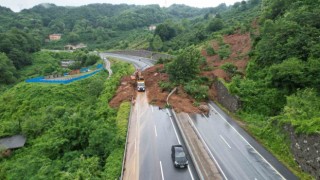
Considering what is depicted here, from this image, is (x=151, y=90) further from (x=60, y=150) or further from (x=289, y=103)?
(x=289, y=103)

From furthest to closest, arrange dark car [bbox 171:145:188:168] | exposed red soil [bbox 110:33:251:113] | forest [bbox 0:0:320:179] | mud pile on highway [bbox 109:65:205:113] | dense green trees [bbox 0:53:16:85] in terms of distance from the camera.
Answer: dense green trees [bbox 0:53:16:85] → exposed red soil [bbox 110:33:251:113] → mud pile on highway [bbox 109:65:205:113] → forest [bbox 0:0:320:179] → dark car [bbox 171:145:188:168]

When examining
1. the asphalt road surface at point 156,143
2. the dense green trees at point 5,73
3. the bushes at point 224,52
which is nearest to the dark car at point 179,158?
the asphalt road surface at point 156,143

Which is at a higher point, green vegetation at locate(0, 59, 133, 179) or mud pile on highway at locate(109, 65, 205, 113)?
mud pile on highway at locate(109, 65, 205, 113)

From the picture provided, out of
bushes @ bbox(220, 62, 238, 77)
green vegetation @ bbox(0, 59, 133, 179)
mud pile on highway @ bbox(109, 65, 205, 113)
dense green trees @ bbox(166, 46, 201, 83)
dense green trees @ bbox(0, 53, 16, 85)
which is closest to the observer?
green vegetation @ bbox(0, 59, 133, 179)

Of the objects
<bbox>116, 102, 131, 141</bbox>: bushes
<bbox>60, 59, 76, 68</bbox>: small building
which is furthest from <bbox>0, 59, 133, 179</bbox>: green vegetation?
<bbox>60, 59, 76, 68</bbox>: small building

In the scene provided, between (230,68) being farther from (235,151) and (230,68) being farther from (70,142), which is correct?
(70,142)

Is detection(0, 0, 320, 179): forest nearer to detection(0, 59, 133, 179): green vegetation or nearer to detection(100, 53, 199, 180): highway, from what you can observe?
detection(0, 59, 133, 179): green vegetation

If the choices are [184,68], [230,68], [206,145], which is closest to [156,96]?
[184,68]
